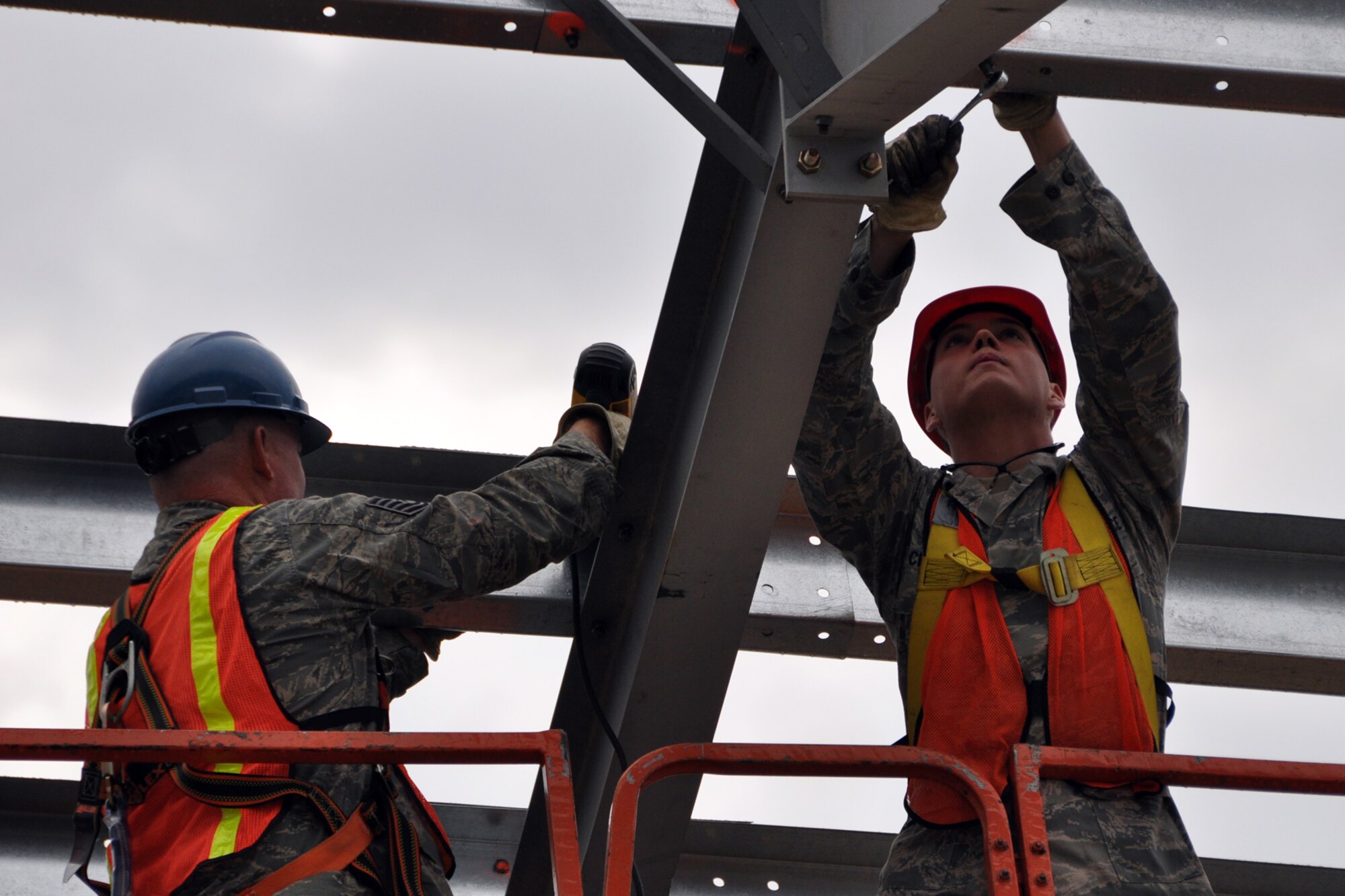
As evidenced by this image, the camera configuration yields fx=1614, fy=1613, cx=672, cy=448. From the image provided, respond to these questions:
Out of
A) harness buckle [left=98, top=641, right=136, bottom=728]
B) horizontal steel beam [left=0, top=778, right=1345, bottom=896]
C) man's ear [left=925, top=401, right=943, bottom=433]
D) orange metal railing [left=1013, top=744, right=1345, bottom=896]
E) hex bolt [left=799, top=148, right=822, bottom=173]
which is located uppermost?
hex bolt [left=799, top=148, right=822, bottom=173]

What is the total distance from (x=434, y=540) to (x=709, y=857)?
2276 millimetres

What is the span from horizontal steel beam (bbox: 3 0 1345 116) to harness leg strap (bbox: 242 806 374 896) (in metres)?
1.83

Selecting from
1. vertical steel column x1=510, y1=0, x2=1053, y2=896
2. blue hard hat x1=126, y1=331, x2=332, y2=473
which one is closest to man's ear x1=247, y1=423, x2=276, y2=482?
blue hard hat x1=126, y1=331, x2=332, y2=473

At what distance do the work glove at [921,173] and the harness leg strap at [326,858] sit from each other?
1.68 meters

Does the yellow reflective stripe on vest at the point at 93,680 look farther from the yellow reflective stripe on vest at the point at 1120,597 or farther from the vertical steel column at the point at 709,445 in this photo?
the yellow reflective stripe on vest at the point at 1120,597

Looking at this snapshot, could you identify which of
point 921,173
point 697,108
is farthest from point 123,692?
point 921,173

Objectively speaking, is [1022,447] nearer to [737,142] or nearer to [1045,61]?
[1045,61]

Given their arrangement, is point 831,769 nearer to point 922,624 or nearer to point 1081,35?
point 922,624

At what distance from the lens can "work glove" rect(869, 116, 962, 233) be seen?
3371 mm

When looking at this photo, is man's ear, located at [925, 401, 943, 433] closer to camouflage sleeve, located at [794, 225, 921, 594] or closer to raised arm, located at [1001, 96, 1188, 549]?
camouflage sleeve, located at [794, 225, 921, 594]

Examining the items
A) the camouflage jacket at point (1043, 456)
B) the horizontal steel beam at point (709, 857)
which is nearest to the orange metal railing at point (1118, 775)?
the camouflage jacket at point (1043, 456)

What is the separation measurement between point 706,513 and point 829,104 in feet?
3.90

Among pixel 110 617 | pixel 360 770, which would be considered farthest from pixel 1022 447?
pixel 110 617

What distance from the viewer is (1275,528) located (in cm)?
493
